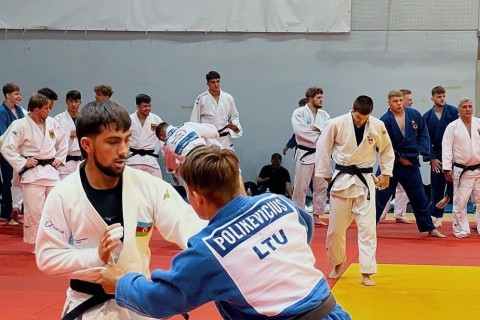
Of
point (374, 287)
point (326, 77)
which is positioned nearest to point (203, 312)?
point (374, 287)

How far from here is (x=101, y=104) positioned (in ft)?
9.50

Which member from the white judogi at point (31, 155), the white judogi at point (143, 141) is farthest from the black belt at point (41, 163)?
the white judogi at point (143, 141)

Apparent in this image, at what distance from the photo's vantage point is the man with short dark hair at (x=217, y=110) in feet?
35.1

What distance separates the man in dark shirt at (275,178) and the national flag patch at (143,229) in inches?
388

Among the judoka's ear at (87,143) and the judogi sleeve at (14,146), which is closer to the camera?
the judoka's ear at (87,143)

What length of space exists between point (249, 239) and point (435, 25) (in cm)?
1160

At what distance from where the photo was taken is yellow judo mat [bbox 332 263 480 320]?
5680 mm

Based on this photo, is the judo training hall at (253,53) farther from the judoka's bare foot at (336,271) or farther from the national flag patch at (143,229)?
the national flag patch at (143,229)

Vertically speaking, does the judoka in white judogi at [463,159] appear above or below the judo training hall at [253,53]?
below

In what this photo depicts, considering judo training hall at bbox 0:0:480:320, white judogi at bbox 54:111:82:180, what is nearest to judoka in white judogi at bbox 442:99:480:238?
judo training hall at bbox 0:0:480:320

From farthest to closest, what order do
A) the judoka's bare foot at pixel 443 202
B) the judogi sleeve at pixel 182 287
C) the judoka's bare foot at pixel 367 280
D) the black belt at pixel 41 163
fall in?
the judoka's bare foot at pixel 443 202, the black belt at pixel 41 163, the judoka's bare foot at pixel 367 280, the judogi sleeve at pixel 182 287

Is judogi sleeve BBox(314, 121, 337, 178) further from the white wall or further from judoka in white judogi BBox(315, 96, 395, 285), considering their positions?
the white wall

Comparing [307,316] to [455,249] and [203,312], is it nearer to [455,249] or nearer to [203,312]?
[203,312]

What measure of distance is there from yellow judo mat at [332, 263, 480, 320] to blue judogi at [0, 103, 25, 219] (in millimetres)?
5690
